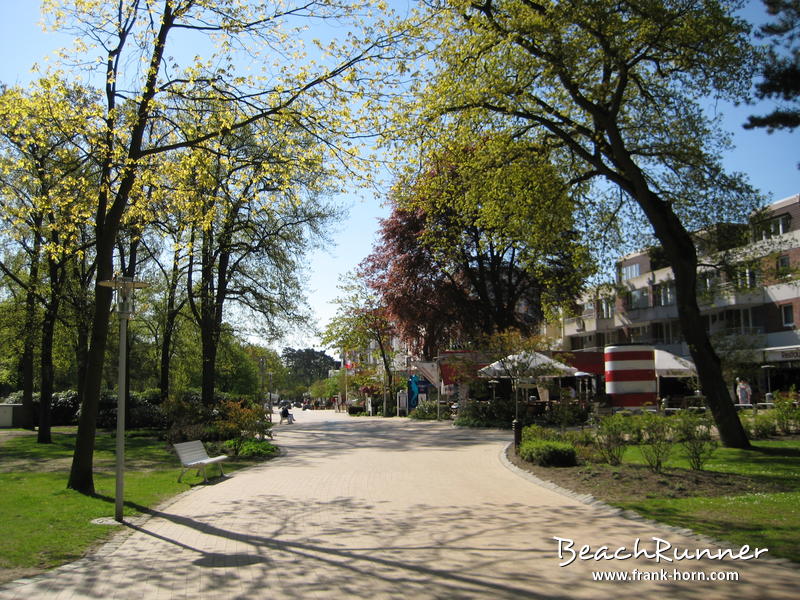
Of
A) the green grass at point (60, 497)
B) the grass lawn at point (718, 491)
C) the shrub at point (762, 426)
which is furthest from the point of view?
the shrub at point (762, 426)

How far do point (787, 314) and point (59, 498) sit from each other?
39851mm

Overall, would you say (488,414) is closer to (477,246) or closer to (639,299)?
(477,246)

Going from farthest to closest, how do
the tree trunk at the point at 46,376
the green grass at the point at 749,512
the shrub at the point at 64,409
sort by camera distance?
the shrub at the point at 64,409 → the tree trunk at the point at 46,376 → the green grass at the point at 749,512

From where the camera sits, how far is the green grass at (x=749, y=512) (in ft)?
23.2

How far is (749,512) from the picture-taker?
8.46 m

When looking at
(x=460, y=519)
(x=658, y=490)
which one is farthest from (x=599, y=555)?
(x=658, y=490)

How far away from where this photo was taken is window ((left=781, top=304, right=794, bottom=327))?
38625 millimetres

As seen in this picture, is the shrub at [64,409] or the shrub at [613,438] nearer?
the shrub at [613,438]

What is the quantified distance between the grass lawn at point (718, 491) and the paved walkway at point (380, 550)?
0.51 m

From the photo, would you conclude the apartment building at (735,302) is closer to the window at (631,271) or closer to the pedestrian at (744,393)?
the window at (631,271)

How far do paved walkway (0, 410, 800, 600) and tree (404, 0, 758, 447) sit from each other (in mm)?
7356

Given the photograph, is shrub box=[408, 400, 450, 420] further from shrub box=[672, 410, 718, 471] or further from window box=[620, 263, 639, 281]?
window box=[620, 263, 639, 281]

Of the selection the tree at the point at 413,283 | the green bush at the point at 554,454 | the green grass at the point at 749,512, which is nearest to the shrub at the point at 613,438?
the green bush at the point at 554,454

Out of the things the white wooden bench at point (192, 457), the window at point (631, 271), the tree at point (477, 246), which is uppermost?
the window at point (631, 271)
